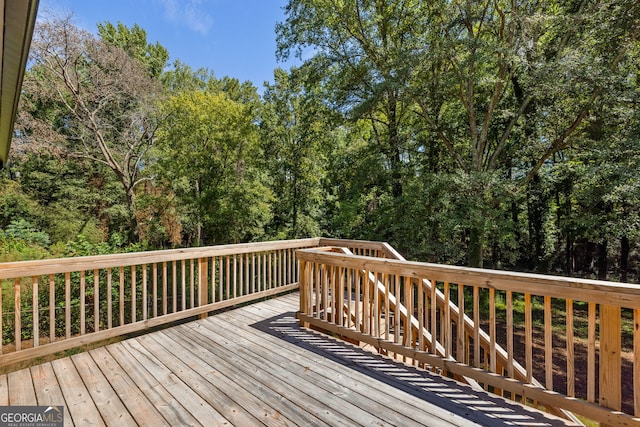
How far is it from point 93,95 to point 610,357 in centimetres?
1419

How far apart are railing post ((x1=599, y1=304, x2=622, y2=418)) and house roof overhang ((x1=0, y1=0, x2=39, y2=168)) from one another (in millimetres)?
2981

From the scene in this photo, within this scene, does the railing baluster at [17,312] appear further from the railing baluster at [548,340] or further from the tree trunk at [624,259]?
the tree trunk at [624,259]

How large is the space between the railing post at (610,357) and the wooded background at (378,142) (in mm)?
6025

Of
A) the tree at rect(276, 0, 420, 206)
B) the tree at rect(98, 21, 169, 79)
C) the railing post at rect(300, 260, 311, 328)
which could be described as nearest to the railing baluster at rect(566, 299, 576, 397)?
the railing post at rect(300, 260, 311, 328)

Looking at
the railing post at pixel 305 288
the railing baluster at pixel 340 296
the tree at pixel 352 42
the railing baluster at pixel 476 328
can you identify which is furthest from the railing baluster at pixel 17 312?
the tree at pixel 352 42

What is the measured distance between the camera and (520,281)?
80.1 inches

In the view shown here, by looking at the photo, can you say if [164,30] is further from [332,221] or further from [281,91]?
[332,221]

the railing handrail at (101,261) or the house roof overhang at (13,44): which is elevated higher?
the house roof overhang at (13,44)

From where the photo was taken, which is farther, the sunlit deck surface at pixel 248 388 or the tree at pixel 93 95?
the tree at pixel 93 95

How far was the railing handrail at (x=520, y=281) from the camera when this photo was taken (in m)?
1.69

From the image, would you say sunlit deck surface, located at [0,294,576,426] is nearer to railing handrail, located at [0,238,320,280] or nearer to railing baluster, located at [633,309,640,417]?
railing baluster, located at [633,309,640,417]

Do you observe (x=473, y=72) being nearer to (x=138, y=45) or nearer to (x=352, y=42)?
(x=352, y=42)

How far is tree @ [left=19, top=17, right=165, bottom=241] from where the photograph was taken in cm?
916

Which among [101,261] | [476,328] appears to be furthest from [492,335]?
[101,261]
